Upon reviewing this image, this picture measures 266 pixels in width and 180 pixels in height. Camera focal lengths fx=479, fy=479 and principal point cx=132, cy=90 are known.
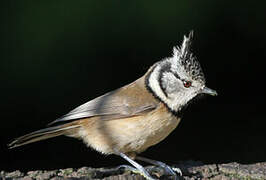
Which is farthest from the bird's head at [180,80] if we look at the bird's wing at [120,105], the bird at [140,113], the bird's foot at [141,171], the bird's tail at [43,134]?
the bird's tail at [43,134]

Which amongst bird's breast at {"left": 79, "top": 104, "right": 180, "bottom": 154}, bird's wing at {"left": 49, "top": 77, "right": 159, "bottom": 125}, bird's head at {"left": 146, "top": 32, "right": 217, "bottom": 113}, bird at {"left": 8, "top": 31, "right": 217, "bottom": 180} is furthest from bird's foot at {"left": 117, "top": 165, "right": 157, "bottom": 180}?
bird's head at {"left": 146, "top": 32, "right": 217, "bottom": 113}

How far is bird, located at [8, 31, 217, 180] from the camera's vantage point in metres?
3.98

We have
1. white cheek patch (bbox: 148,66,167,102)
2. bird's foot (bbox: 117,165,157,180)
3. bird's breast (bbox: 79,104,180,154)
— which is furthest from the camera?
white cheek patch (bbox: 148,66,167,102)

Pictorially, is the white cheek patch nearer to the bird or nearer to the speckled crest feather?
the bird

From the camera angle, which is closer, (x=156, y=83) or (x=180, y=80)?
(x=180, y=80)

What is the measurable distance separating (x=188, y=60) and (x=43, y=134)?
1419 mm

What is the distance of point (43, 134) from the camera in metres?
4.21

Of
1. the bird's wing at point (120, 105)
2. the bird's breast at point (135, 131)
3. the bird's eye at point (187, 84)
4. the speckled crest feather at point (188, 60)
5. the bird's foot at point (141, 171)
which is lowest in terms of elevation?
the bird's foot at point (141, 171)

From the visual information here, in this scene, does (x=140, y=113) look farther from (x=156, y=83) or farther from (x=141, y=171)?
(x=141, y=171)

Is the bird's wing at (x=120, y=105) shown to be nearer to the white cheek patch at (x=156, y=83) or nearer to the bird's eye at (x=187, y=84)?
the white cheek patch at (x=156, y=83)

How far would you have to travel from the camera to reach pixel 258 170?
3.94 m

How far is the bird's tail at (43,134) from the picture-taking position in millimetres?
4152

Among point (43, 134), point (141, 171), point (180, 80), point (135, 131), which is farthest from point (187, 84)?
point (43, 134)

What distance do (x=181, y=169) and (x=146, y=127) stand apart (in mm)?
495
